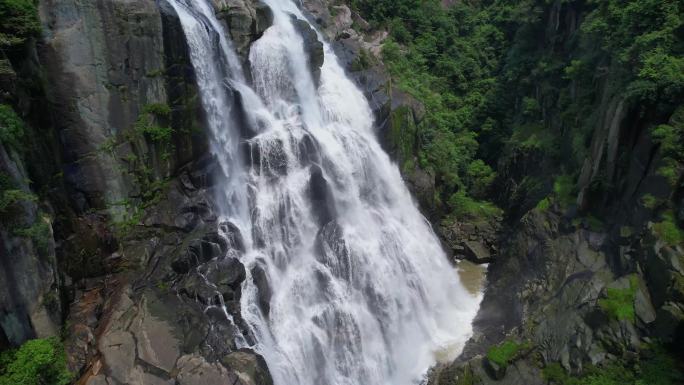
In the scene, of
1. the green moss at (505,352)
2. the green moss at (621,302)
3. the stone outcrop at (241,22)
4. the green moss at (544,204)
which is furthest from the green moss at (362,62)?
the green moss at (621,302)

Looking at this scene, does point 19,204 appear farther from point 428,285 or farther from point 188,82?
point 428,285

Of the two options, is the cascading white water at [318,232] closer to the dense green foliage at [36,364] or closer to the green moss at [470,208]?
the green moss at [470,208]

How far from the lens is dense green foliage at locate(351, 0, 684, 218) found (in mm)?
15445

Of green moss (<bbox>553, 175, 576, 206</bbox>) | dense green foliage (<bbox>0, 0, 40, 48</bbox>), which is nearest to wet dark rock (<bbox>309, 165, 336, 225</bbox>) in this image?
green moss (<bbox>553, 175, 576, 206</bbox>)

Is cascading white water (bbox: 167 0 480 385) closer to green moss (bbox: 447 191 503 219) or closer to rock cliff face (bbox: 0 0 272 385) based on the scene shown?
rock cliff face (bbox: 0 0 272 385)

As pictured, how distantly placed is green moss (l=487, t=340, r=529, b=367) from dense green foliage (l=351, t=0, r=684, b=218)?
6.43m

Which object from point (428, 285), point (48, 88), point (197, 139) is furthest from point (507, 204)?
point (48, 88)

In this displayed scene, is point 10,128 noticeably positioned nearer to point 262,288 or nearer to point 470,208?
point 262,288

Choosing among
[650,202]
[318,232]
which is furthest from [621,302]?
[318,232]

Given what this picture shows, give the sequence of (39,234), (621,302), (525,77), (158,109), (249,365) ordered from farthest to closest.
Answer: (525,77), (158,109), (621,302), (249,365), (39,234)

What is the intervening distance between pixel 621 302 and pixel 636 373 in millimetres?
1920

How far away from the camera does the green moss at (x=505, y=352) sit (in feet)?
47.3

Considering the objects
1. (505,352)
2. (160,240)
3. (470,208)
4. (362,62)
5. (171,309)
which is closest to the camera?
(171,309)

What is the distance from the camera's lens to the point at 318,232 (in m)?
18.6
